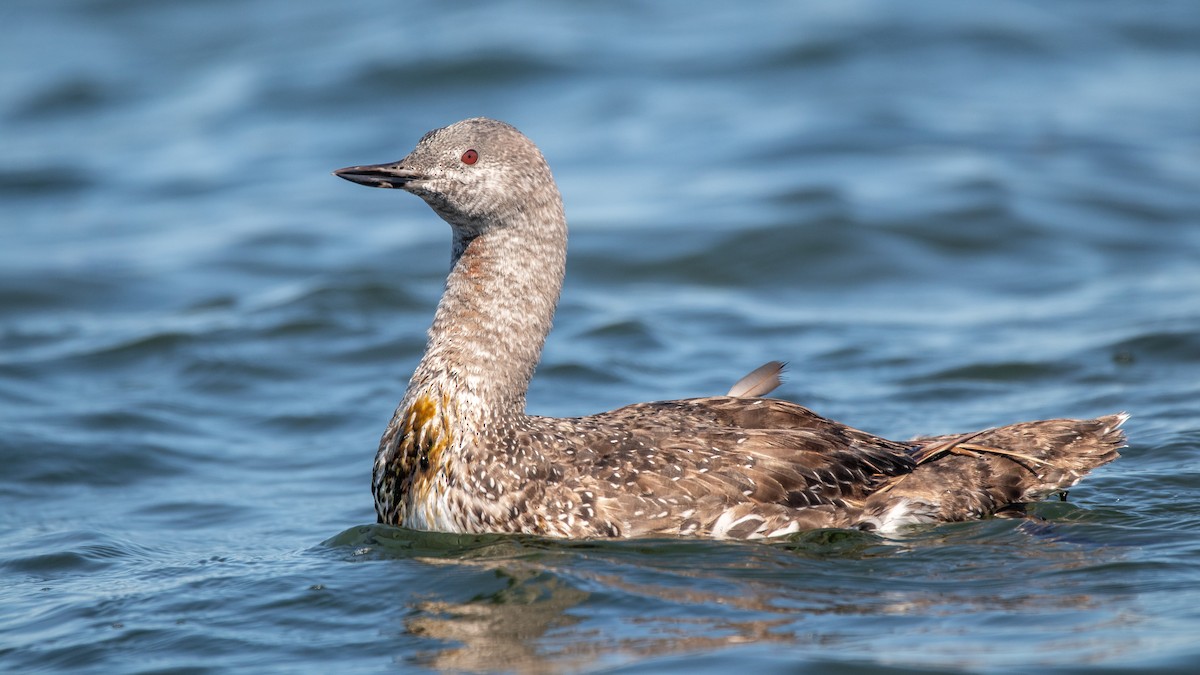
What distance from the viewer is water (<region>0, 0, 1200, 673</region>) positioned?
7492 mm

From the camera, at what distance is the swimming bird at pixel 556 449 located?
26.7 feet

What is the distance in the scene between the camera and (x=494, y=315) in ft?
28.0

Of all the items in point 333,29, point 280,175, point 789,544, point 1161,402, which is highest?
point 333,29

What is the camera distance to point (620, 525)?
809 centimetres

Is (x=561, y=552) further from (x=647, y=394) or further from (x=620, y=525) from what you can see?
(x=647, y=394)

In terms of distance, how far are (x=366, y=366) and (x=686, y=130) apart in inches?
335

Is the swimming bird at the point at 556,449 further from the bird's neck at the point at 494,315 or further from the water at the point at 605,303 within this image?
the water at the point at 605,303

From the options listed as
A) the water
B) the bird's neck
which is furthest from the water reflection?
the bird's neck

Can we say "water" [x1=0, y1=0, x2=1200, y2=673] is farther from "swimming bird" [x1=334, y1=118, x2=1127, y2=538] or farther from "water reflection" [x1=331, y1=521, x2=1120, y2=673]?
"swimming bird" [x1=334, y1=118, x2=1127, y2=538]

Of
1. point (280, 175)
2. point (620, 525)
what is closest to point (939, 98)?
point (280, 175)

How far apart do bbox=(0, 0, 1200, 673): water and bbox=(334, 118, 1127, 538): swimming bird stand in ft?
0.61

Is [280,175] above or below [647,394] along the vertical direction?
above

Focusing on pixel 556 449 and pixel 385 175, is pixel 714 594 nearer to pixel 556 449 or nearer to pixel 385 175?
pixel 556 449

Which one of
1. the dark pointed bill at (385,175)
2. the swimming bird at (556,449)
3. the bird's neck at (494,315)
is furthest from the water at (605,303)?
the dark pointed bill at (385,175)
